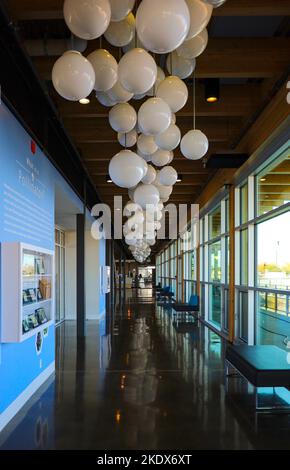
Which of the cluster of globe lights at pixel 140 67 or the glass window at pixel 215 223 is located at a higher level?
the cluster of globe lights at pixel 140 67

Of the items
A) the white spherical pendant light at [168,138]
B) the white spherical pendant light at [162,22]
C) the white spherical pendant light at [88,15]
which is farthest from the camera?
the white spherical pendant light at [168,138]

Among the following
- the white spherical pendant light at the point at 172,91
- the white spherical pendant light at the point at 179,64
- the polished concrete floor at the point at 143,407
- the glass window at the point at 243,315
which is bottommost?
the polished concrete floor at the point at 143,407

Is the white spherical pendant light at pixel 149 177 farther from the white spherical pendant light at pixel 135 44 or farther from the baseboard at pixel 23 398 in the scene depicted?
the baseboard at pixel 23 398

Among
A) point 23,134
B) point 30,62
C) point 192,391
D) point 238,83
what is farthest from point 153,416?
point 238,83

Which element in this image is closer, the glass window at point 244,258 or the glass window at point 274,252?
the glass window at point 274,252

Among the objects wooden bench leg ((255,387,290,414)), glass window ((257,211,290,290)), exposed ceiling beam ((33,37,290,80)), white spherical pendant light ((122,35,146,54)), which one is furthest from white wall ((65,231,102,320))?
white spherical pendant light ((122,35,146,54))

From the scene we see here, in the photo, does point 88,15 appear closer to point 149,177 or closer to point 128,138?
point 128,138

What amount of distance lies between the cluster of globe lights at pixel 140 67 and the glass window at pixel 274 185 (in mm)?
2840

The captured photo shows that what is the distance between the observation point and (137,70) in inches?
90.0

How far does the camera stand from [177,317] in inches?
524

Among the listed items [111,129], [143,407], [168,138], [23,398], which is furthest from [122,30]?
[111,129]

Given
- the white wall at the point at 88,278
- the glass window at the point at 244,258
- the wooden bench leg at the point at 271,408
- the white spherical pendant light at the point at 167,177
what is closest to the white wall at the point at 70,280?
the white wall at the point at 88,278

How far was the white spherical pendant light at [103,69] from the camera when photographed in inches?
104

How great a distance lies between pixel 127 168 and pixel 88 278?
34.4 feet
